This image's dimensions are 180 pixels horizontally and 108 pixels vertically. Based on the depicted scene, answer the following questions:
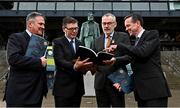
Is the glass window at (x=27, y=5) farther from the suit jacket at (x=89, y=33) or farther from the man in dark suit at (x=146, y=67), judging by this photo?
the man in dark suit at (x=146, y=67)

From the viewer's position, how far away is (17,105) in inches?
158

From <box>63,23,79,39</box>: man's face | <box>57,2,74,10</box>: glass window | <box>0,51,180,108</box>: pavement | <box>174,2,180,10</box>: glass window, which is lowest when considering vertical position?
<box>0,51,180,108</box>: pavement

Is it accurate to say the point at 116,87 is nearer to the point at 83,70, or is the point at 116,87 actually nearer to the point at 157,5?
the point at 83,70

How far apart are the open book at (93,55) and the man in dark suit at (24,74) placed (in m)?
0.48

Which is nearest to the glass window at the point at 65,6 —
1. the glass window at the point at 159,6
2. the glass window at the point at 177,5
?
the glass window at the point at 159,6

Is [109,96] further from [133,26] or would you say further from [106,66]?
[133,26]

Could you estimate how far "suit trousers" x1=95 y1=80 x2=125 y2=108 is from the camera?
4453 mm

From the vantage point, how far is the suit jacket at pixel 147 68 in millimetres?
4074

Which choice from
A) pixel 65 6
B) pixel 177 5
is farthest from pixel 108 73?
pixel 177 5

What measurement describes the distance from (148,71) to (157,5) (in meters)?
27.3

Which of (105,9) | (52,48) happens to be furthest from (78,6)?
(52,48)

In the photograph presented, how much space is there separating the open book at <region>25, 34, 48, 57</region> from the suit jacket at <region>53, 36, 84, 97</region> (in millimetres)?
340

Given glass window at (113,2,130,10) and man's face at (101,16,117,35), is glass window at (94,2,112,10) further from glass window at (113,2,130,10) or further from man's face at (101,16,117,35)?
man's face at (101,16,117,35)

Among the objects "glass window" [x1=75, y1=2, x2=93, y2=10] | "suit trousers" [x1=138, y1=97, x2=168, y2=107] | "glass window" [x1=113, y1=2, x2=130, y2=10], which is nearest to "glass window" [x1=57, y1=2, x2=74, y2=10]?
"glass window" [x1=75, y1=2, x2=93, y2=10]
